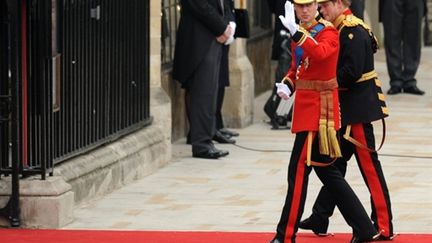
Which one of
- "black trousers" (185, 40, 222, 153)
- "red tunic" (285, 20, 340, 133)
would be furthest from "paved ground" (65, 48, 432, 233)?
"red tunic" (285, 20, 340, 133)

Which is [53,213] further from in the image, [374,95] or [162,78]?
[162,78]

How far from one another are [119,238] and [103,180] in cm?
175

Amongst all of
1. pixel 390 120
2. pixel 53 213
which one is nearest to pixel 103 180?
pixel 53 213

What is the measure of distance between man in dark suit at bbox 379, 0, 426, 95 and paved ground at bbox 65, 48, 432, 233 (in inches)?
105

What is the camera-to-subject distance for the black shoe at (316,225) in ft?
34.0

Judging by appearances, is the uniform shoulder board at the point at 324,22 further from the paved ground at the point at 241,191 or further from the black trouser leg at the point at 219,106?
the black trouser leg at the point at 219,106

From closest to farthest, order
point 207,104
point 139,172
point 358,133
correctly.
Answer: point 358,133 < point 139,172 < point 207,104

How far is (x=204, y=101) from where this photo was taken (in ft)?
46.9

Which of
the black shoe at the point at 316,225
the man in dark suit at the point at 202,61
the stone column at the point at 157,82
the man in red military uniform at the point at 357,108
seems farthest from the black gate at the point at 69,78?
the man in red military uniform at the point at 357,108

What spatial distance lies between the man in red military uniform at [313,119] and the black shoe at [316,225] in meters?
0.51

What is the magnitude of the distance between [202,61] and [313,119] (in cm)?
465

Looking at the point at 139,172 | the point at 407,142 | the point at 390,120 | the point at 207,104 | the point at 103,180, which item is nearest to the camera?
the point at 103,180

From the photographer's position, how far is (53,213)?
35.0 feet

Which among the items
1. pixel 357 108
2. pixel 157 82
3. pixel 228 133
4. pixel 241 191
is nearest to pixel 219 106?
pixel 228 133
